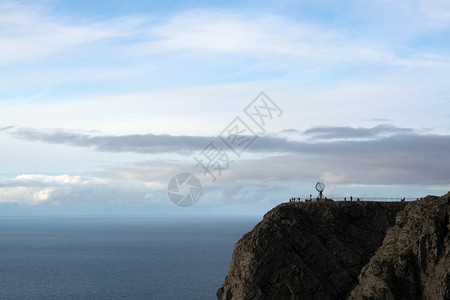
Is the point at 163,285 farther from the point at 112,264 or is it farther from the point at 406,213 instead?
the point at 406,213

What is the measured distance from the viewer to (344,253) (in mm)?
89062

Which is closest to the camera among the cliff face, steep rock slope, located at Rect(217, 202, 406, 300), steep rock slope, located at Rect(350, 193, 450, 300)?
steep rock slope, located at Rect(350, 193, 450, 300)

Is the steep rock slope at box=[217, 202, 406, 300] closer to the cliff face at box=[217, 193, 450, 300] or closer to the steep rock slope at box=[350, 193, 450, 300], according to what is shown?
the cliff face at box=[217, 193, 450, 300]

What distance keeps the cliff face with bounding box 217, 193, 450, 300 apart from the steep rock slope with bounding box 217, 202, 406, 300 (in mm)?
146

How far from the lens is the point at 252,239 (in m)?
84.8

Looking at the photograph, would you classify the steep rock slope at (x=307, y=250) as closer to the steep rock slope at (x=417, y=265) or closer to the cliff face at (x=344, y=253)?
the cliff face at (x=344, y=253)

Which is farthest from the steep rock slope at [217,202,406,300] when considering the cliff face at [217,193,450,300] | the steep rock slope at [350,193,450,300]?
the steep rock slope at [350,193,450,300]

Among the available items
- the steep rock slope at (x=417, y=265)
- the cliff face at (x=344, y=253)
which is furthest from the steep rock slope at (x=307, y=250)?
the steep rock slope at (x=417, y=265)

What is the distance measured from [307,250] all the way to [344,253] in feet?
22.7

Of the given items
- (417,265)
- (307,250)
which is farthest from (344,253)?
(417,265)

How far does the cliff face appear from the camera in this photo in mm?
60156

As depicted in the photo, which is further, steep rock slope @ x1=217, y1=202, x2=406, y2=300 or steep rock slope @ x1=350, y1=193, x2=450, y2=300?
steep rock slope @ x1=217, y1=202, x2=406, y2=300

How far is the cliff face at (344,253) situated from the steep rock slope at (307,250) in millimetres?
146

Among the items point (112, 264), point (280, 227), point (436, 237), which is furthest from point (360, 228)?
point (112, 264)
